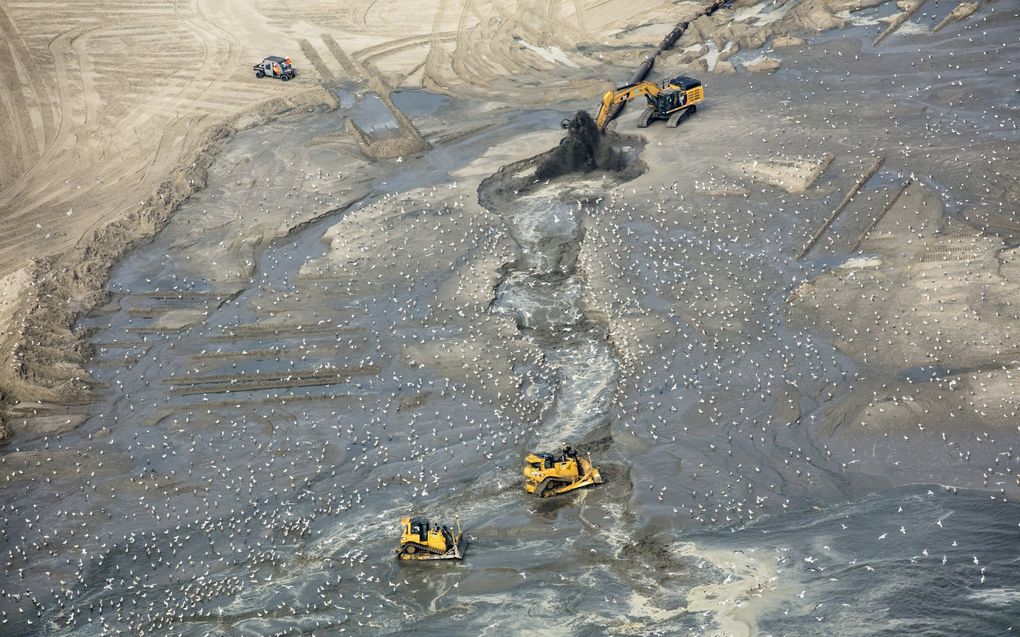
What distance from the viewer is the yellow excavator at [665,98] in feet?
110

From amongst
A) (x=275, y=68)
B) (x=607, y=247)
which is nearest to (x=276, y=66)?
(x=275, y=68)

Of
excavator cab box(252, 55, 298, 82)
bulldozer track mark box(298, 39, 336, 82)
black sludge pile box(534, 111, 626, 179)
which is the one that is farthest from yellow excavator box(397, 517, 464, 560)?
excavator cab box(252, 55, 298, 82)

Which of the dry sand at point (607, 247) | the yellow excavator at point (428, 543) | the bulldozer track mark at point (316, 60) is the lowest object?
the yellow excavator at point (428, 543)

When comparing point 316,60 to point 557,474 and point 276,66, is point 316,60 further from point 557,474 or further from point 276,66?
point 557,474

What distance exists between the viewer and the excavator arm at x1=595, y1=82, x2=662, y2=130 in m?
33.1

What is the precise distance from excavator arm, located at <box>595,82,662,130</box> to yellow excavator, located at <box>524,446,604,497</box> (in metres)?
15.8

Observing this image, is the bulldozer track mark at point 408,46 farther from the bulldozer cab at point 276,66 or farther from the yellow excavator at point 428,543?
the yellow excavator at point 428,543

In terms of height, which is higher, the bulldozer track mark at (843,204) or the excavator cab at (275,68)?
the excavator cab at (275,68)

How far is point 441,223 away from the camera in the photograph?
30000mm

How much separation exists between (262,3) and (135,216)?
731 inches

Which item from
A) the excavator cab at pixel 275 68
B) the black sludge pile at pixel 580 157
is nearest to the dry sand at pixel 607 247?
the excavator cab at pixel 275 68

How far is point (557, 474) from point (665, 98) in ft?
58.3

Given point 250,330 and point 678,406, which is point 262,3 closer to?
point 250,330

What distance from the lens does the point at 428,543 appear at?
19031 mm
